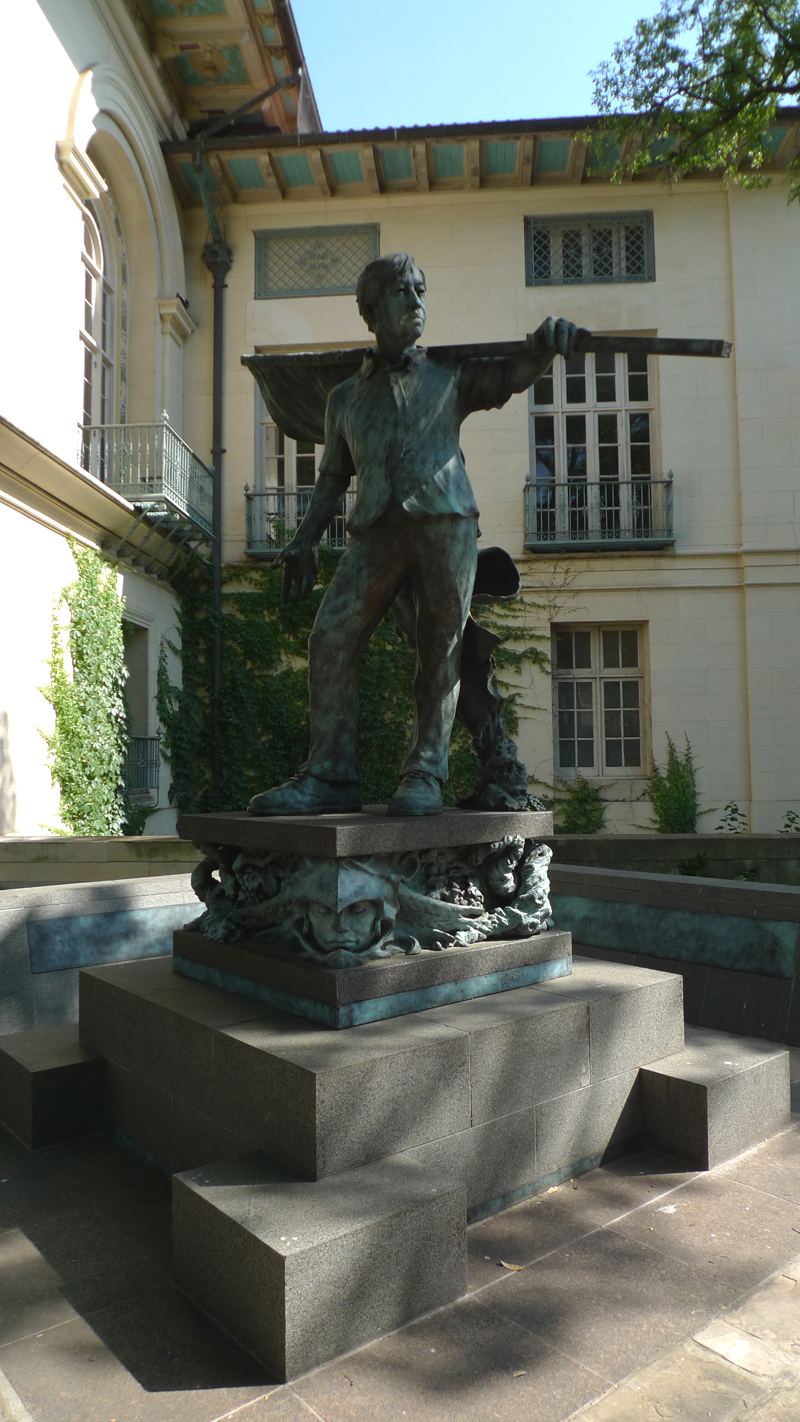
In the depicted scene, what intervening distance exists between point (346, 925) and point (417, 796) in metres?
0.63

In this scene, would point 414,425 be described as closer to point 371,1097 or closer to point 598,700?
point 371,1097

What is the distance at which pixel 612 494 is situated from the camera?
14.3 meters

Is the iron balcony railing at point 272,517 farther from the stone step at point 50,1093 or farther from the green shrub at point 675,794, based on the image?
the stone step at point 50,1093

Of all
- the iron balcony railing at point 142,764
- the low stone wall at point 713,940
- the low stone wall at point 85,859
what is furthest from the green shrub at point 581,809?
the low stone wall at point 713,940

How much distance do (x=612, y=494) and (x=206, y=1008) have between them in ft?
41.8

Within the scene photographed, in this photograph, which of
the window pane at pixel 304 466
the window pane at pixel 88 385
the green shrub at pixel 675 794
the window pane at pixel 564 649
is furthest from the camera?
the window pane at pixel 304 466

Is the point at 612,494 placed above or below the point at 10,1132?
above

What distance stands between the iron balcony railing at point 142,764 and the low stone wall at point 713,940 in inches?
324

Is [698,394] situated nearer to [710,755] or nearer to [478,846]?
[710,755]

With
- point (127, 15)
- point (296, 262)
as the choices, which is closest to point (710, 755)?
point (296, 262)

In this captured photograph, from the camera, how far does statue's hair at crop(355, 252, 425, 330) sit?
340 centimetres

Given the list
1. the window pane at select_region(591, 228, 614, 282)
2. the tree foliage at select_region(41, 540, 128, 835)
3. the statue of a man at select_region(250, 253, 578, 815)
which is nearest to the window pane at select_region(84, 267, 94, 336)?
the tree foliage at select_region(41, 540, 128, 835)

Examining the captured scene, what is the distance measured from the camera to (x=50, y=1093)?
3.25 m

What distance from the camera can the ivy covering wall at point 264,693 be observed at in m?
13.7
